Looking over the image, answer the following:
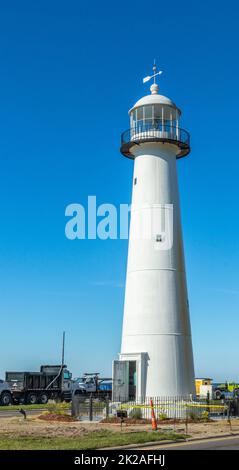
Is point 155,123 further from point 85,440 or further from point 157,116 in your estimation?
point 85,440

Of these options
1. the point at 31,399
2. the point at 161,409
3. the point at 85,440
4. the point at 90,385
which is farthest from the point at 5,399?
the point at 85,440

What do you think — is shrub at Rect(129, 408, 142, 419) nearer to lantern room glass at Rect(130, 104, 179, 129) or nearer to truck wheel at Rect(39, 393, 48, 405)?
lantern room glass at Rect(130, 104, 179, 129)

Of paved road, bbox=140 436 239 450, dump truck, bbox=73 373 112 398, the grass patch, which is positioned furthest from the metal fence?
dump truck, bbox=73 373 112 398

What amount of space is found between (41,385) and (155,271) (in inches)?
766

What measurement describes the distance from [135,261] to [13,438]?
12704 millimetres

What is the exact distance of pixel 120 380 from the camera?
29.5m

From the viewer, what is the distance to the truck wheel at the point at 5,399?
41625 millimetres

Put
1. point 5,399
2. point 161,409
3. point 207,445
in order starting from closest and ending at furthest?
point 207,445, point 161,409, point 5,399

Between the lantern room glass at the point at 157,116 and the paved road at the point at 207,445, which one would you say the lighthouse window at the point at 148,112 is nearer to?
the lantern room glass at the point at 157,116

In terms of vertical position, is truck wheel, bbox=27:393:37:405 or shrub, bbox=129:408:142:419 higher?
truck wheel, bbox=27:393:37:405

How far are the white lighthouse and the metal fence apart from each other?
0.45m

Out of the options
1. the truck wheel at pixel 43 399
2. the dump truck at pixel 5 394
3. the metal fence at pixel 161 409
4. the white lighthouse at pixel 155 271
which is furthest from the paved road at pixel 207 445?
the truck wheel at pixel 43 399

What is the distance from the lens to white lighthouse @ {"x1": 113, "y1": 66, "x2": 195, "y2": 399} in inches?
1118

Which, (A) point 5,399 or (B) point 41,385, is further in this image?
(B) point 41,385
